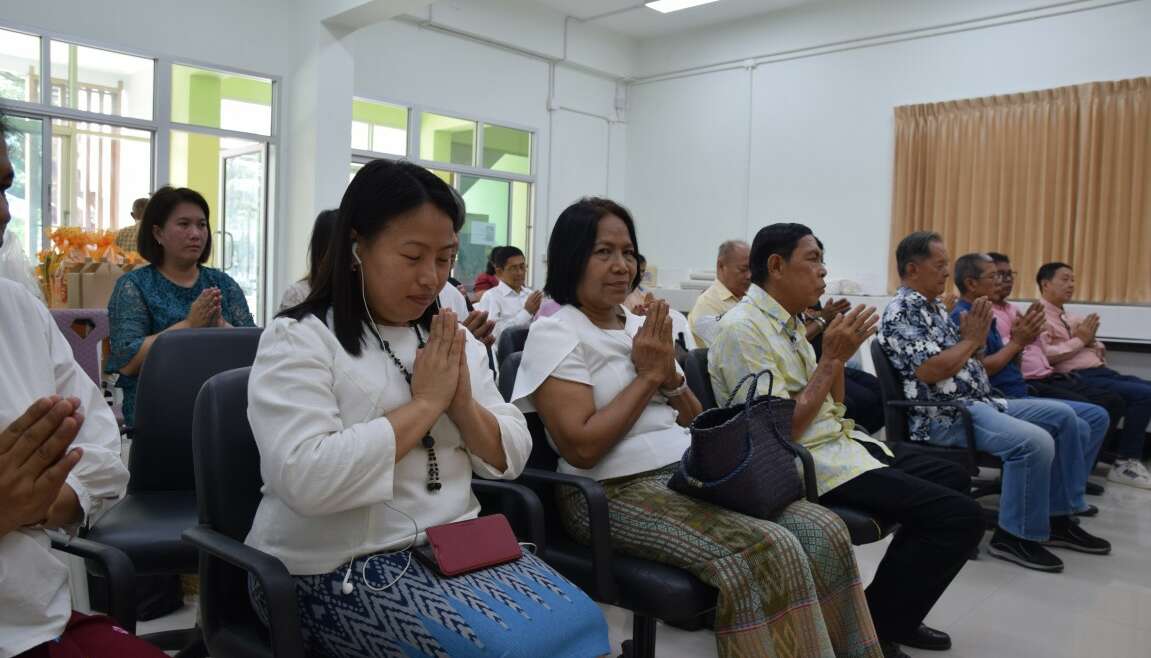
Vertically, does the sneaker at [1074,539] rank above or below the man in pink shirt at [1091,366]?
below

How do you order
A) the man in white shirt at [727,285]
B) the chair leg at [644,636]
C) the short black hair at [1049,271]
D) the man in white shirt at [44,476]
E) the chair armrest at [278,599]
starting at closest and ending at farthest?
1. the man in white shirt at [44,476]
2. the chair armrest at [278,599]
3. the chair leg at [644,636]
4. the man in white shirt at [727,285]
5. the short black hair at [1049,271]

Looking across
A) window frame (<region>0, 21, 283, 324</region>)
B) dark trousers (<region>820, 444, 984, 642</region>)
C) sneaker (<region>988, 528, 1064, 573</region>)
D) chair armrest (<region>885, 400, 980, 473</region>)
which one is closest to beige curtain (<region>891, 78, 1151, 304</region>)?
sneaker (<region>988, 528, 1064, 573</region>)

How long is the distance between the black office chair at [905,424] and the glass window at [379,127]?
6.05m

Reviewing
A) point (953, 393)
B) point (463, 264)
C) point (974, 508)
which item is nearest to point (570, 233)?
point (974, 508)

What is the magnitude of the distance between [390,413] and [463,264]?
7.79 metres

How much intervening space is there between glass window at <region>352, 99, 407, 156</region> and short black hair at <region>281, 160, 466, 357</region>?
6930 millimetres

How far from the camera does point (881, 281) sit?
26.1 ft

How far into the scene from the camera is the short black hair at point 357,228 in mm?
1485

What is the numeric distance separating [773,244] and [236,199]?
6.35 meters

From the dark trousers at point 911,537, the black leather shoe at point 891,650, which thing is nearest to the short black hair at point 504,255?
the dark trousers at point 911,537

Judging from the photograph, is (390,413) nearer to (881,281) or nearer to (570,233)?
(570,233)

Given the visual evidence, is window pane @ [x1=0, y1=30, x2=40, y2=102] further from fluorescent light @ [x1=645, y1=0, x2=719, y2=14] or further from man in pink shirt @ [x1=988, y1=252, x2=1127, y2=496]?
man in pink shirt @ [x1=988, y1=252, x2=1127, y2=496]

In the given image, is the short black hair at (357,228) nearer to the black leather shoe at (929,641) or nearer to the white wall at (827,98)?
the black leather shoe at (929,641)

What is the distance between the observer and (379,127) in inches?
323
